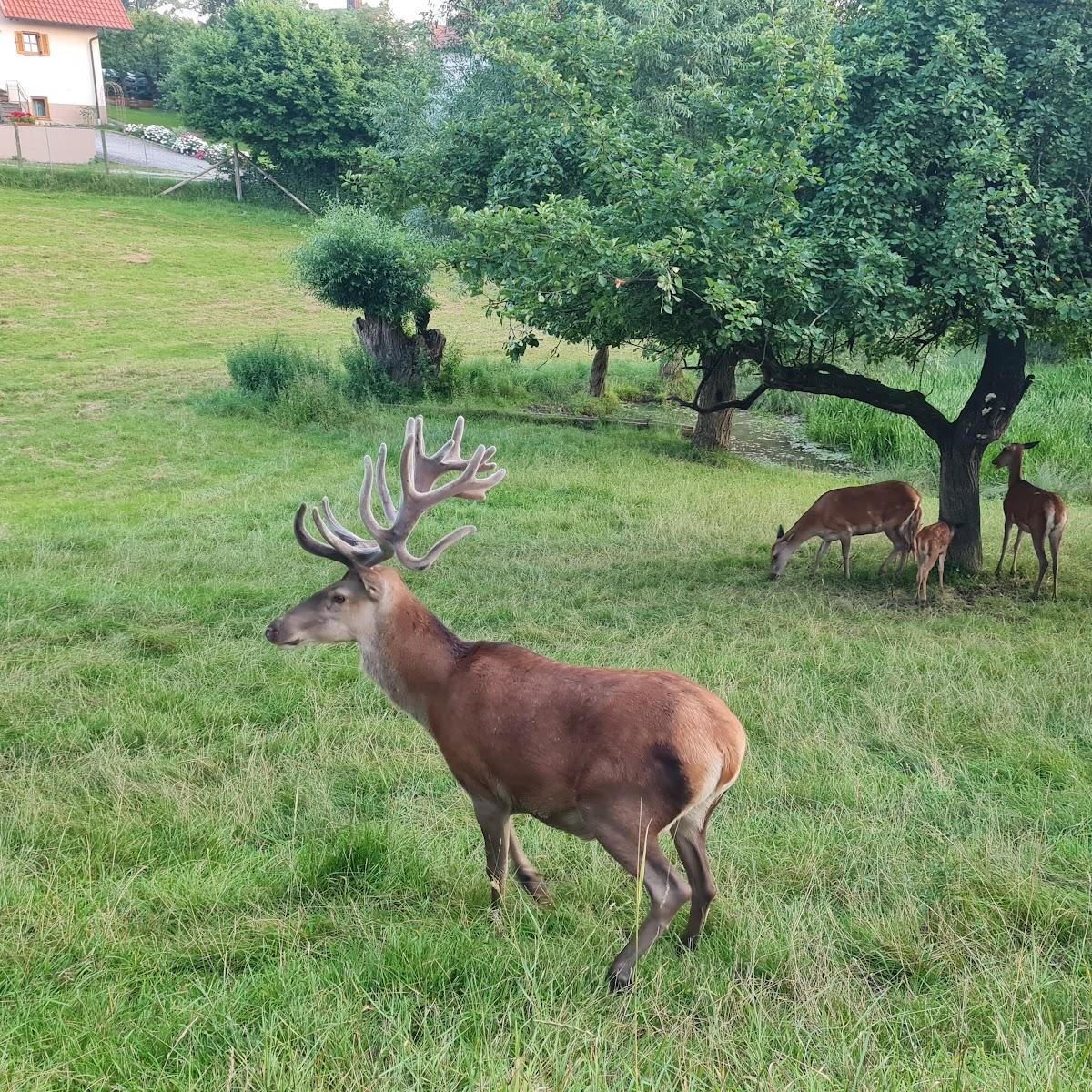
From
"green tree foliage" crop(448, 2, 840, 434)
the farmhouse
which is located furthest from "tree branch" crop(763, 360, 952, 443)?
the farmhouse

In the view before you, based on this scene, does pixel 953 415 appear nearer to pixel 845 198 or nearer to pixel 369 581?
pixel 845 198

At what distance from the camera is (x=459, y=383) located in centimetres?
1952

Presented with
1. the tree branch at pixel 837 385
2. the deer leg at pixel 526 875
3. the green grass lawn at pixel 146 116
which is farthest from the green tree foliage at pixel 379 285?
the green grass lawn at pixel 146 116

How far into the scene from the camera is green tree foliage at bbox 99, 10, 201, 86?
55.1 meters

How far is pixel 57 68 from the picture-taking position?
42.3 metres

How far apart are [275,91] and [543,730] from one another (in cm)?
4054

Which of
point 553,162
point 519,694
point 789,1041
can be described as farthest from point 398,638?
point 553,162

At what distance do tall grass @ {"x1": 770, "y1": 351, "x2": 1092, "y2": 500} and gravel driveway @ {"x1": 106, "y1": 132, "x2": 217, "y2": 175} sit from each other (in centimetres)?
2989

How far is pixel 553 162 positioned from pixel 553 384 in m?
11.6

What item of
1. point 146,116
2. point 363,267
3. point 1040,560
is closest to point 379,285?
point 363,267

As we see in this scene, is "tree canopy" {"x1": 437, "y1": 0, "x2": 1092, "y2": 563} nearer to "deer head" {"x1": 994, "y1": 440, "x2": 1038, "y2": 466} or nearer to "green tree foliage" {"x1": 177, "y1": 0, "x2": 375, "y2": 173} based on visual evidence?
"deer head" {"x1": 994, "y1": 440, "x2": 1038, "y2": 466}

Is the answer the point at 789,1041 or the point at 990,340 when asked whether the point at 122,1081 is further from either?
the point at 990,340

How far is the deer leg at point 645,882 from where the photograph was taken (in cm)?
334

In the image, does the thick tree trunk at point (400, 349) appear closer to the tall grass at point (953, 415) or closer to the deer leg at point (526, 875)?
the tall grass at point (953, 415)
